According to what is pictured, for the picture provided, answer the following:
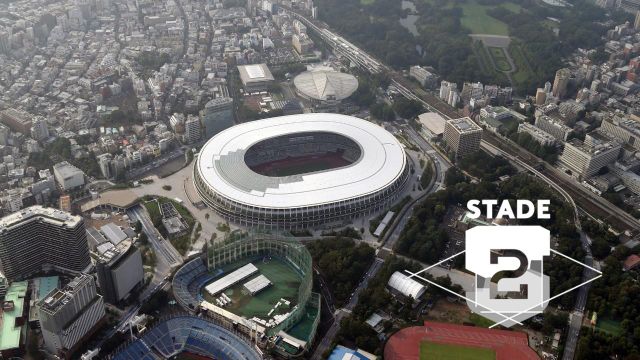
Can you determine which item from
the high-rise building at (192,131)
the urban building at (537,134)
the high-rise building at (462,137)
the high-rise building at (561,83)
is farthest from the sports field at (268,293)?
the high-rise building at (561,83)

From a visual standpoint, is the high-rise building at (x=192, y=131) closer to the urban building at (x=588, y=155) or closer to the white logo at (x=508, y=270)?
the white logo at (x=508, y=270)

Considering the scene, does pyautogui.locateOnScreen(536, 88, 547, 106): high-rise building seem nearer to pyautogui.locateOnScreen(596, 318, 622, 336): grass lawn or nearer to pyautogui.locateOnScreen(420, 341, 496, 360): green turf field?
pyautogui.locateOnScreen(596, 318, 622, 336): grass lawn

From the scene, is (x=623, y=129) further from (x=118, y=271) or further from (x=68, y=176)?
(x=68, y=176)

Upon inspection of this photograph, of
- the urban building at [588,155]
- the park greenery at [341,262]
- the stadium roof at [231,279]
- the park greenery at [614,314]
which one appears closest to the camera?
the park greenery at [614,314]

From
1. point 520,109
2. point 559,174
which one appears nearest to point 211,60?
point 520,109

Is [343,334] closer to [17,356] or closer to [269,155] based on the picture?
[17,356]

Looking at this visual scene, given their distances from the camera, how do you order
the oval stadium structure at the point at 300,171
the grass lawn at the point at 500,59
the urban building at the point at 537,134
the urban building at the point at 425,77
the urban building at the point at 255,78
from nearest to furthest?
the oval stadium structure at the point at 300,171, the urban building at the point at 537,134, the urban building at the point at 255,78, the urban building at the point at 425,77, the grass lawn at the point at 500,59
